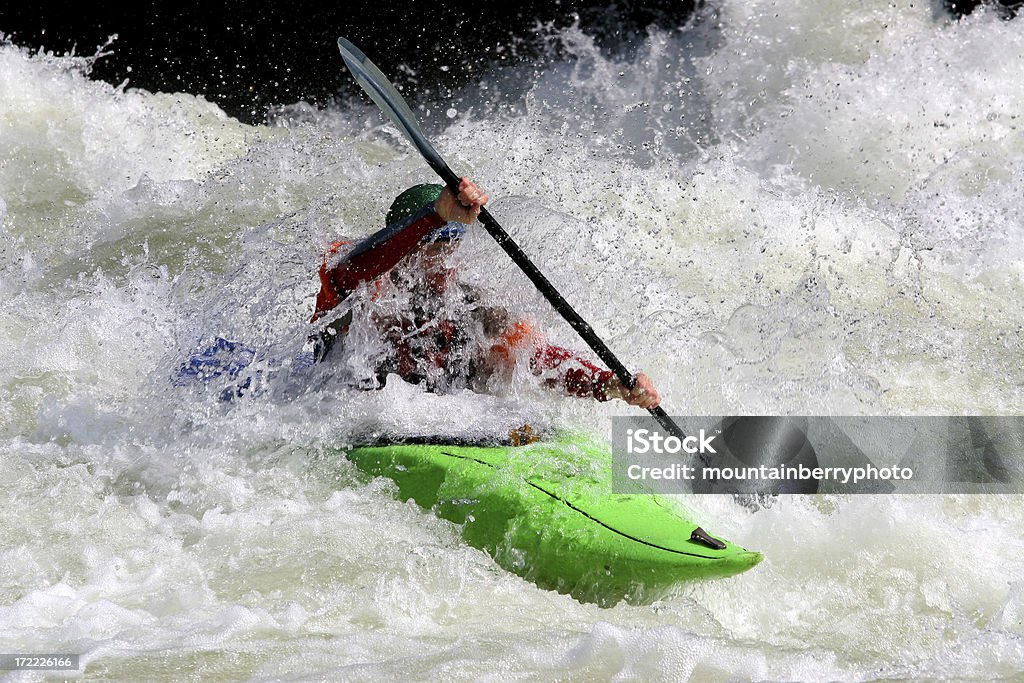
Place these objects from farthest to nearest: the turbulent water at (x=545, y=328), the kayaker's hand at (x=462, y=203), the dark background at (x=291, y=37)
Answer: the dark background at (x=291, y=37), the kayaker's hand at (x=462, y=203), the turbulent water at (x=545, y=328)

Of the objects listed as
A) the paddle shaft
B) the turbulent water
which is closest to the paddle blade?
the paddle shaft

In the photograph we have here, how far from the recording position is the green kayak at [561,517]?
8.10 ft

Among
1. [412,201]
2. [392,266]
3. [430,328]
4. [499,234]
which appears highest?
[412,201]

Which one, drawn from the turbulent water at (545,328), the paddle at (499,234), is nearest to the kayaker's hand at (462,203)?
the paddle at (499,234)

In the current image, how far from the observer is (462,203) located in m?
2.97

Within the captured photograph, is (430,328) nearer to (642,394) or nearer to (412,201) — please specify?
(412,201)

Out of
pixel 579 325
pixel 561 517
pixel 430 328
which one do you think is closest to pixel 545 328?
pixel 579 325

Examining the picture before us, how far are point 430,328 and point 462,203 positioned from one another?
48 centimetres

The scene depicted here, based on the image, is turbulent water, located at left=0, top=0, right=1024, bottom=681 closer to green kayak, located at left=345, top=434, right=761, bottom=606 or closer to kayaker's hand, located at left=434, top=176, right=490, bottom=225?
green kayak, located at left=345, top=434, right=761, bottom=606

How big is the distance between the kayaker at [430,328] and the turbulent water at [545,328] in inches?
3.4

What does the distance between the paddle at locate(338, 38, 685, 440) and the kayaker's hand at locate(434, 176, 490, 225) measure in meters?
0.03

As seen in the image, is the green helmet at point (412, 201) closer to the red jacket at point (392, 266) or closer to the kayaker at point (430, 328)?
the kayaker at point (430, 328)

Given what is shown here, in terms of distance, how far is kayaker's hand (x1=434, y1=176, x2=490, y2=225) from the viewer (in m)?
2.96

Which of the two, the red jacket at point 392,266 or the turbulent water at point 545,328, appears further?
the red jacket at point 392,266
